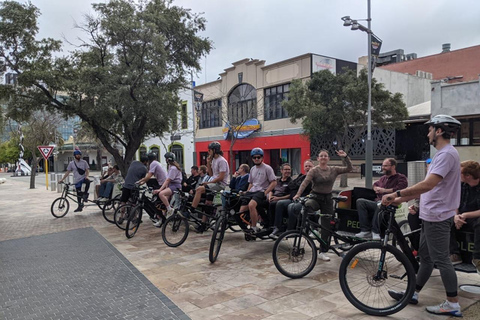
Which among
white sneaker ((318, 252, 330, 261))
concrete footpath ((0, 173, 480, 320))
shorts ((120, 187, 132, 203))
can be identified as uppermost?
shorts ((120, 187, 132, 203))

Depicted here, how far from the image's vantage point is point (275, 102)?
102ft

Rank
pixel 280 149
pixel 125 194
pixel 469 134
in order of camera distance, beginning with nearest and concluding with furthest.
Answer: pixel 125 194, pixel 469 134, pixel 280 149

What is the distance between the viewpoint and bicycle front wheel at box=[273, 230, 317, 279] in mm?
5133

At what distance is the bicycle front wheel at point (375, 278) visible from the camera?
3.90 m

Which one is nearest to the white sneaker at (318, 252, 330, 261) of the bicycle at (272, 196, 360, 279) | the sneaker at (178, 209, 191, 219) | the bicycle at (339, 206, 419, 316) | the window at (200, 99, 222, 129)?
the bicycle at (272, 196, 360, 279)

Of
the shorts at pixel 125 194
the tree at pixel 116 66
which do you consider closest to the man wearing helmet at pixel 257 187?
the shorts at pixel 125 194

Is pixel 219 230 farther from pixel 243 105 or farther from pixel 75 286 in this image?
pixel 243 105

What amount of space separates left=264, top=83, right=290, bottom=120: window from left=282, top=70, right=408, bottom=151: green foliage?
9.07m

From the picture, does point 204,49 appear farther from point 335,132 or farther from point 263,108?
point 263,108

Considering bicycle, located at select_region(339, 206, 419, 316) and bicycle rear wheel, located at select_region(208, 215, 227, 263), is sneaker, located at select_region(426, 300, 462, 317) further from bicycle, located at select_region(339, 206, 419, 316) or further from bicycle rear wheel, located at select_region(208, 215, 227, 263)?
bicycle rear wheel, located at select_region(208, 215, 227, 263)

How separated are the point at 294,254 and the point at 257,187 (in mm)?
1886

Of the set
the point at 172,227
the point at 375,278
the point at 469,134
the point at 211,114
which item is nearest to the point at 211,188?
the point at 172,227

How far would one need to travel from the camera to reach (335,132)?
71.6 feet

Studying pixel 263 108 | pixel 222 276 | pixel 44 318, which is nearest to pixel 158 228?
pixel 222 276
